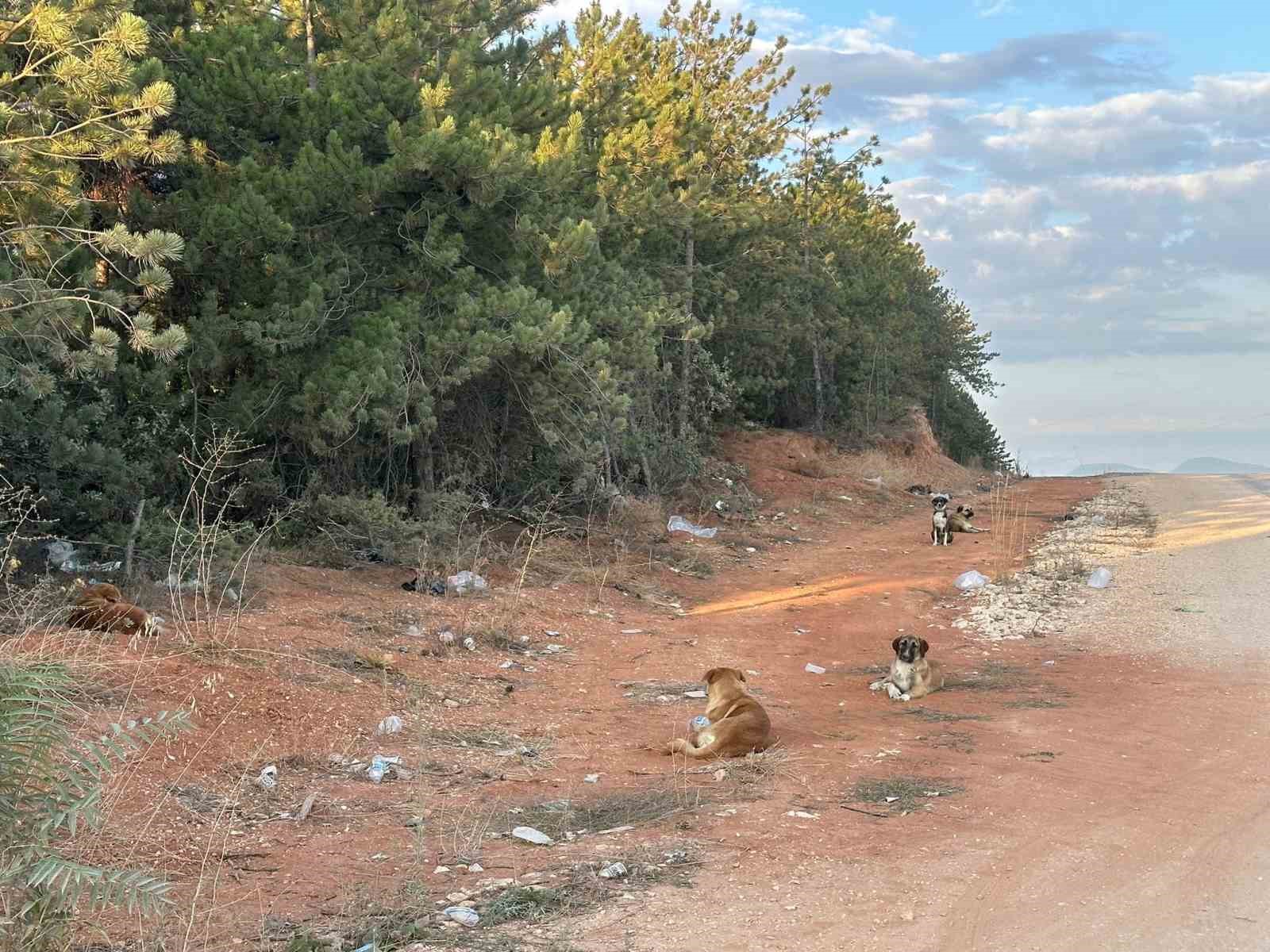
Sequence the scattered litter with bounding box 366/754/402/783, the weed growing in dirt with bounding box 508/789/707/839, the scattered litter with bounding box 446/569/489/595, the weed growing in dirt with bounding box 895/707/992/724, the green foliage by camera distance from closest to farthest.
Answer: the green foliage, the weed growing in dirt with bounding box 508/789/707/839, the scattered litter with bounding box 366/754/402/783, the weed growing in dirt with bounding box 895/707/992/724, the scattered litter with bounding box 446/569/489/595

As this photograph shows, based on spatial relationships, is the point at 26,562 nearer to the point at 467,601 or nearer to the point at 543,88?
the point at 467,601

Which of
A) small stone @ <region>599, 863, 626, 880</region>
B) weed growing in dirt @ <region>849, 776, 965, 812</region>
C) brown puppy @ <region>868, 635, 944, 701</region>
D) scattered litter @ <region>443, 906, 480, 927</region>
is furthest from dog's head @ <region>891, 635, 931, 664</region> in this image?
scattered litter @ <region>443, 906, 480, 927</region>

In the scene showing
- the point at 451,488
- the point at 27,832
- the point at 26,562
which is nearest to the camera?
the point at 27,832

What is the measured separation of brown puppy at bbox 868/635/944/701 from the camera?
9.66 meters

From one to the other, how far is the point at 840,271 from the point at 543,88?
20.7 meters

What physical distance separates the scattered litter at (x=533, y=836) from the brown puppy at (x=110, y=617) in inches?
155

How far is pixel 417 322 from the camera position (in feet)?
45.3

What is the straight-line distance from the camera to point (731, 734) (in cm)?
771

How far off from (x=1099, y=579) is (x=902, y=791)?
9282mm

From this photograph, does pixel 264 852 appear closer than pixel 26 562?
Yes

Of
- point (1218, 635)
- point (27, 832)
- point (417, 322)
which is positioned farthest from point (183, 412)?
point (1218, 635)

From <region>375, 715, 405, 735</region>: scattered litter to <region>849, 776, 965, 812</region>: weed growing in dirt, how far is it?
3.20m

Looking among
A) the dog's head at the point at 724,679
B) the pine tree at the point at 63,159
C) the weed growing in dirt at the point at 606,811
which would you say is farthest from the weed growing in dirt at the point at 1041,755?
the pine tree at the point at 63,159

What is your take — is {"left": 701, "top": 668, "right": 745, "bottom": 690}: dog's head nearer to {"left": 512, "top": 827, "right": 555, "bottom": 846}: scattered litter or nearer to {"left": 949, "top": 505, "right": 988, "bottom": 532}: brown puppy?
{"left": 512, "top": 827, "right": 555, "bottom": 846}: scattered litter
